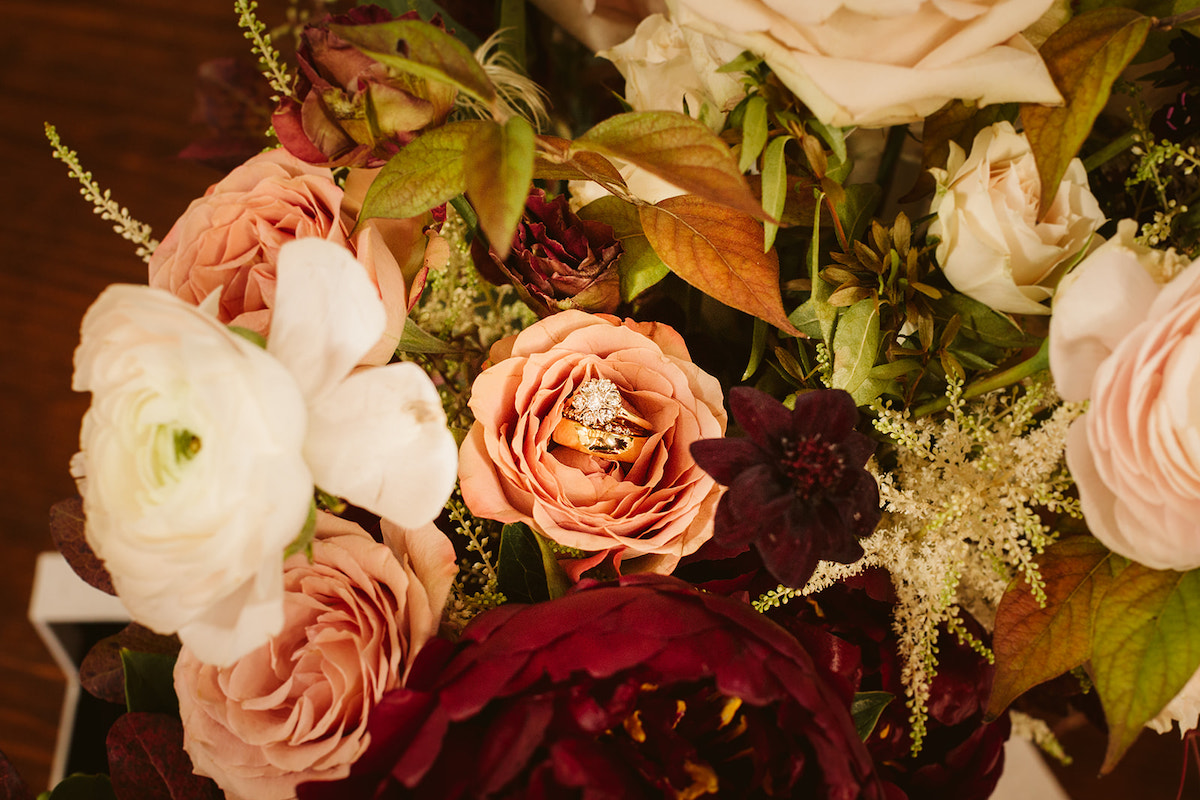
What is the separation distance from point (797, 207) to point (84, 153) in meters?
1.18

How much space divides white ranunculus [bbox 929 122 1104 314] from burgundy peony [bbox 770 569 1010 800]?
0.16 m

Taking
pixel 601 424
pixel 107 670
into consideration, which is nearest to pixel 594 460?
pixel 601 424

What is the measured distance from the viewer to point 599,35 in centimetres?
52

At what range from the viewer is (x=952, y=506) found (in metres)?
0.38

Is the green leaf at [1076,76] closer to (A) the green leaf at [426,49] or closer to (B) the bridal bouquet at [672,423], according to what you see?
(B) the bridal bouquet at [672,423]

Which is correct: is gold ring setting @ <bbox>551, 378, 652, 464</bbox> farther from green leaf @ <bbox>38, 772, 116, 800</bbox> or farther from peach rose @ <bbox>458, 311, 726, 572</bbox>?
green leaf @ <bbox>38, 772, 116, 800</bbox>

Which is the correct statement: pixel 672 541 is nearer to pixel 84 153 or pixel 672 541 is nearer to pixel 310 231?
pixel 310 231

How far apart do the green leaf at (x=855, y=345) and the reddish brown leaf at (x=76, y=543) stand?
42 cm

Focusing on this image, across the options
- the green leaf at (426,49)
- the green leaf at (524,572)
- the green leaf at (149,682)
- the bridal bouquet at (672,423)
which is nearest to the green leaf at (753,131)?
the bridal bouquet at (672,423)

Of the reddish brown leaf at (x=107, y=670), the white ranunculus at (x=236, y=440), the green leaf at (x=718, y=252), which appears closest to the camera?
the white ranunculus at (x=236, y=440)

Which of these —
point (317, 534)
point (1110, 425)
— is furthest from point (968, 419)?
point (317, 534)

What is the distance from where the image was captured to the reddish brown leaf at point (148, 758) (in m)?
0.41

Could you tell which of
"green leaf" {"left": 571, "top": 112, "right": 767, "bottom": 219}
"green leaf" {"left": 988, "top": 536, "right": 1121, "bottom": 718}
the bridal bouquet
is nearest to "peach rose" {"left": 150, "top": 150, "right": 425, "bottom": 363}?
the bridal bouquet

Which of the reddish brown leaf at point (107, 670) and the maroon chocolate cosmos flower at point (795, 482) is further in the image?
the reddish brown leaf at point (107, 670)
